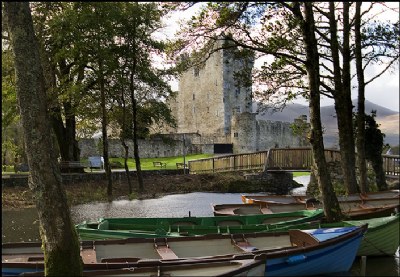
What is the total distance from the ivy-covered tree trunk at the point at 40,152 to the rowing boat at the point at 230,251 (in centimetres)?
84

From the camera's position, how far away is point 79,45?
2217cm

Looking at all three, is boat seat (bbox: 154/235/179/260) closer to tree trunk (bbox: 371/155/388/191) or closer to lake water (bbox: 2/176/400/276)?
lake water (bbox: 2/176/400/276)

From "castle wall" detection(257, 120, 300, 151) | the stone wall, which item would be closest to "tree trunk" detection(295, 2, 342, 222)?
the stone wall

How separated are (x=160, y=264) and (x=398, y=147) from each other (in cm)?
5228

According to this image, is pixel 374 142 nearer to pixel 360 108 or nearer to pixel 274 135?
pixel 360 108

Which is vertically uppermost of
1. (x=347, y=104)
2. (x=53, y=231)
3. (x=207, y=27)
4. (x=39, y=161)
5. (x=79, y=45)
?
(x=79, y=45)

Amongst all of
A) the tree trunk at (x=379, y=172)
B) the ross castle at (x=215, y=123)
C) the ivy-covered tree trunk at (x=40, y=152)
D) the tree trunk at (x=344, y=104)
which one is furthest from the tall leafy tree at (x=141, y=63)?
the ross castle at (x=215, y=123)

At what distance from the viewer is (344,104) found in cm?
1623

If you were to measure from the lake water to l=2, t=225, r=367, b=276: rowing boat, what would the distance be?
126 centimetres

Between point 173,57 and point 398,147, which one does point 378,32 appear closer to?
point 173,57

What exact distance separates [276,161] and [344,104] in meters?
14.0

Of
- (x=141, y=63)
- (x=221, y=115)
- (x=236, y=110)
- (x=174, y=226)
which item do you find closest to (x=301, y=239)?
(x=174, y=226)

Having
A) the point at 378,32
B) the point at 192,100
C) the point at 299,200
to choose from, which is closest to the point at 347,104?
the point at 378,32

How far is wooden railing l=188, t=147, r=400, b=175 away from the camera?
2450 centimetres
